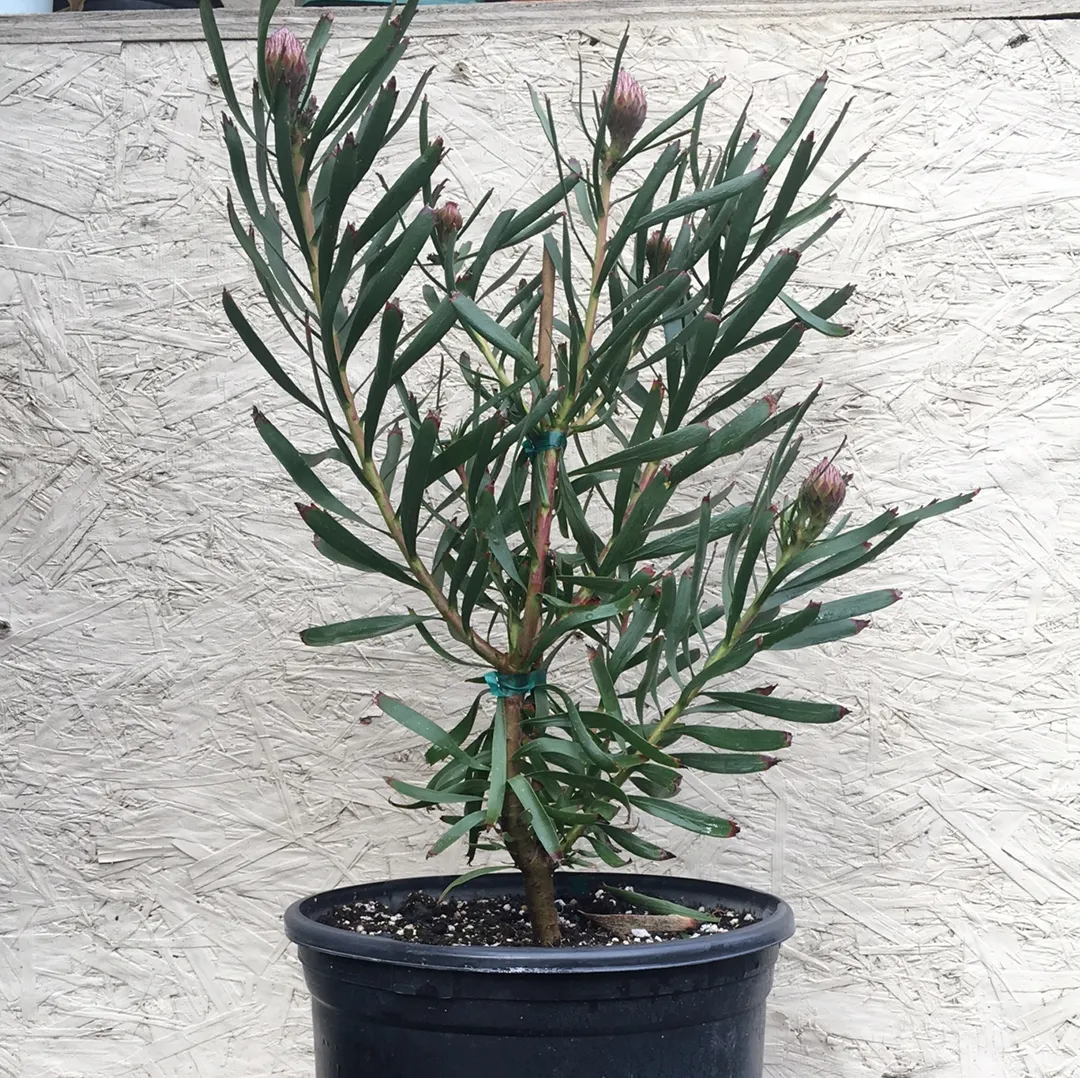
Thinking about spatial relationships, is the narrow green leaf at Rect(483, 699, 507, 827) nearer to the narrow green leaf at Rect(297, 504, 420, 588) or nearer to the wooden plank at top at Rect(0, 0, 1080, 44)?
the narrow green leaf at Rect(297, 504, 420, 588)

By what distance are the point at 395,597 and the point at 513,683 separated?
366mm

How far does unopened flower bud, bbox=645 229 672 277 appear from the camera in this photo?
30.7 inches

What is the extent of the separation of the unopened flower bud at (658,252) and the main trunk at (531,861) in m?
0.30

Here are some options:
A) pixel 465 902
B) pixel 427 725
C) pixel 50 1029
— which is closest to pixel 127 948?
pixel 50 1029

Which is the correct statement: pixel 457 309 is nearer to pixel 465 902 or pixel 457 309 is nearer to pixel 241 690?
pixel 465 902

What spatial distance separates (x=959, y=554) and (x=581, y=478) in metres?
0.47

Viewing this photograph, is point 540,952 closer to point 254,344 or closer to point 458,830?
point 458,830

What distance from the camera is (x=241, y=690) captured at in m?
1.08

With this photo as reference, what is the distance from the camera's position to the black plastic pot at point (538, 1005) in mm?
640

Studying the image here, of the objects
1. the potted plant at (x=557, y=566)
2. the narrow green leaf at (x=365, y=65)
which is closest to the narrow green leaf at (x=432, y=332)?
the potted plant at (x=557, y=566)

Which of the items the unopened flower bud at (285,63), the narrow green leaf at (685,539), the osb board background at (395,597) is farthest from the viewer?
the osb board background at (395,597)

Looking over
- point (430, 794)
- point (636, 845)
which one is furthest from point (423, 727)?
point (636, 845)

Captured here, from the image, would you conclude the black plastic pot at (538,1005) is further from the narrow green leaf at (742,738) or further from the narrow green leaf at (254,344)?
the narrow green leaf at (254,344)

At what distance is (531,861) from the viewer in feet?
2.40
